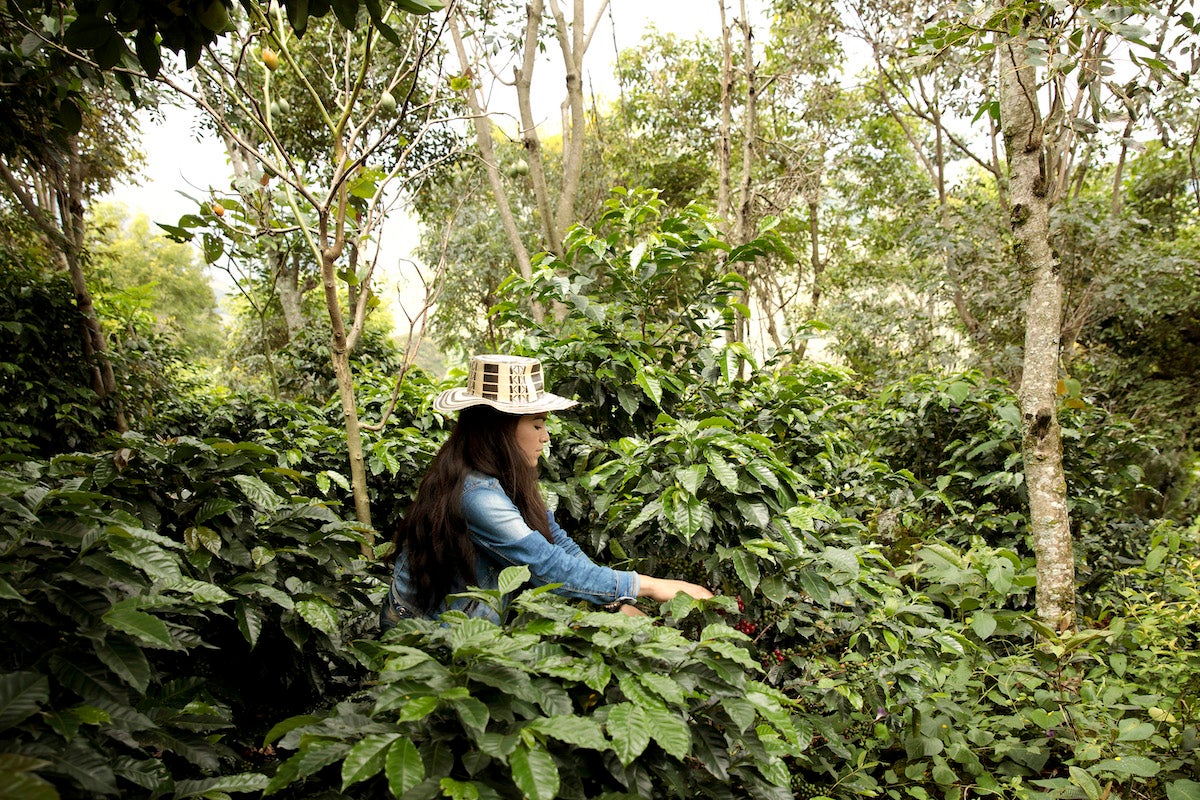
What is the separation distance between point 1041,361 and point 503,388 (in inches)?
97.1

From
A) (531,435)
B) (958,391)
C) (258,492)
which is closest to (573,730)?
(258,492)

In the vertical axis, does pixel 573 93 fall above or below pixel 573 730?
above

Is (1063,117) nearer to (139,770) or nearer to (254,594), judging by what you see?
(254,594)

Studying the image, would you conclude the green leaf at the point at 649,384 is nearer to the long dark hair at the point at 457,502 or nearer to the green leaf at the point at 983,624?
the long dark hair at the point at 457,502

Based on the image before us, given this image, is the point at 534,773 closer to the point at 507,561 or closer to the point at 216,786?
the point at 216,786

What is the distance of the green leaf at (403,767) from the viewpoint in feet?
3.21

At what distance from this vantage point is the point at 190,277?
25594 millimetres

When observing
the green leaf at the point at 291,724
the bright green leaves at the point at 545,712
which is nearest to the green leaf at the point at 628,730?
the bright green leaves at the point at 545,712

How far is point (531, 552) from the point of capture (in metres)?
1.91

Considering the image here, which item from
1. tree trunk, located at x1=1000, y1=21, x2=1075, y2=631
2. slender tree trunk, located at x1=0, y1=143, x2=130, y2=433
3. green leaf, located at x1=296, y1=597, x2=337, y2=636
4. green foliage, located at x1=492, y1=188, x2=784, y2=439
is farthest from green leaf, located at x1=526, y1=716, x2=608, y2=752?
slender tree trunk, located at x1=0, y1=143, x2=130, y2=433

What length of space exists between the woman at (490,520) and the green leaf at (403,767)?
86 centimetres

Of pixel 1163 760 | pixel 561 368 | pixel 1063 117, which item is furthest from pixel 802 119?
pixel 1163 760

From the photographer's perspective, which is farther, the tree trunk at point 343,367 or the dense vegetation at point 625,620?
the tree trunk at point 343,367

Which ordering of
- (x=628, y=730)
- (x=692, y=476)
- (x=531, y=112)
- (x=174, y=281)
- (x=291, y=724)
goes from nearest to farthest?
(x=628, y=730)
(x=291, y=724)
(x=692, y=476)
(x=531, y=112)
(x=174, y=281)
